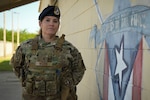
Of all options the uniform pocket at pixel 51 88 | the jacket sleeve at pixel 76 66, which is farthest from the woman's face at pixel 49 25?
the uniform pocket at pixel 51 88

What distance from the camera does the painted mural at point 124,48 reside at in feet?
8.36

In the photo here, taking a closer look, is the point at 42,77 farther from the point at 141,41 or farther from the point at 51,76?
Result: the point at 141,41

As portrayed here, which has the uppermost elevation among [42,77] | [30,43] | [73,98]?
[30,43]

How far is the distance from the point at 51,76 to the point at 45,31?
1.35ft

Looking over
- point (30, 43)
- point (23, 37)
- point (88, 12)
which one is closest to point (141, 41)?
point (30, 43)

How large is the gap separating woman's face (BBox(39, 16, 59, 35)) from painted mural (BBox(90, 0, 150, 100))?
2.12 feet

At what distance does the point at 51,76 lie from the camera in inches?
110

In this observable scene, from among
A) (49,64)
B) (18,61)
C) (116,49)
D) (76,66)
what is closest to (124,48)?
(116,49)

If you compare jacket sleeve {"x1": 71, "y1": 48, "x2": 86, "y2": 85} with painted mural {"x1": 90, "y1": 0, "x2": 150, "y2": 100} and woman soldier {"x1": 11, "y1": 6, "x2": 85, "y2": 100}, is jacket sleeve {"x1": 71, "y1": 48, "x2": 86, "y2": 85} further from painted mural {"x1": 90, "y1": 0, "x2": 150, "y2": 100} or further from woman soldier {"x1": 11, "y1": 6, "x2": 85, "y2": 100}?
painted mural {"x1": 90, "y1": 0, "x2": 150, "y2": 100}

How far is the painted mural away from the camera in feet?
8.36

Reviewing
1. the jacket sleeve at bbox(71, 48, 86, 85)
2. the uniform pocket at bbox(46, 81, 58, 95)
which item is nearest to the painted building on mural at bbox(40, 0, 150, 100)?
the jacket sleeve at bbox(71, 48, 86, 85)

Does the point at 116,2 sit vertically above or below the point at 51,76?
above

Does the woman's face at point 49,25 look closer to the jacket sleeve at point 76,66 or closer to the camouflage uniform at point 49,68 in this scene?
the camouflage uniform at point 49,68

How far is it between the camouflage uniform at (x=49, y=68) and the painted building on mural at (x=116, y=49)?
1.51ft
